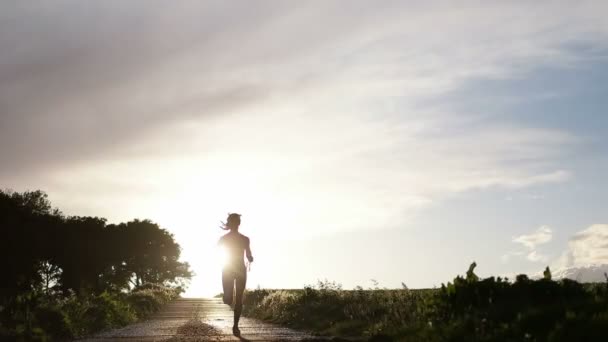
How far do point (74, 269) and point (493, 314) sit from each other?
71.4 m

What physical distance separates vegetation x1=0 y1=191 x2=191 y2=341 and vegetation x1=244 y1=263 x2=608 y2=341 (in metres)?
7.63

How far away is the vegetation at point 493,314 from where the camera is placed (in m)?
9.09

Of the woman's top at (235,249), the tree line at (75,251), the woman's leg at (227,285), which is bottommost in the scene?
the woman's leg at (227,285)

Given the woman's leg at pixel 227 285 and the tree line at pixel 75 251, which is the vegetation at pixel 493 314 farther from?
the tree line at pixel 75 251

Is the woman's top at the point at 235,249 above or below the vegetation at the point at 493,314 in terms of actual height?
above

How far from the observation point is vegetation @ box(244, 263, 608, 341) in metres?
9.09

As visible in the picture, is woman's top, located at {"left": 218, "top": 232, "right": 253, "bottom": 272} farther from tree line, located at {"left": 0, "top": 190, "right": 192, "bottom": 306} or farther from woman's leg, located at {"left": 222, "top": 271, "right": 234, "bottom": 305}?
tree line, located at {"left": 0, "top": 190, "right": 192, "bottom": 306}

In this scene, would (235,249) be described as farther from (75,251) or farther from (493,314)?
(75,251)

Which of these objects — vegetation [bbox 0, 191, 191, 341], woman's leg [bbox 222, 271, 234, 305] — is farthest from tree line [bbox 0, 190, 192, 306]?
woman's leg [bbox 222, 271, 234, 305]

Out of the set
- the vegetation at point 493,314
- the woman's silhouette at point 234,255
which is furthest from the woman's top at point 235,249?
the vegetation at point 493,314

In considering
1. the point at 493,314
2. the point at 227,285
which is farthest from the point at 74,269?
the point at 493,314

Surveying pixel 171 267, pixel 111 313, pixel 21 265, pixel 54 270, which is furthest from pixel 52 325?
pixel 171 267

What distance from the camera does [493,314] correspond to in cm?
→ 1073

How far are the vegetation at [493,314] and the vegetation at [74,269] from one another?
7627 millimetres
